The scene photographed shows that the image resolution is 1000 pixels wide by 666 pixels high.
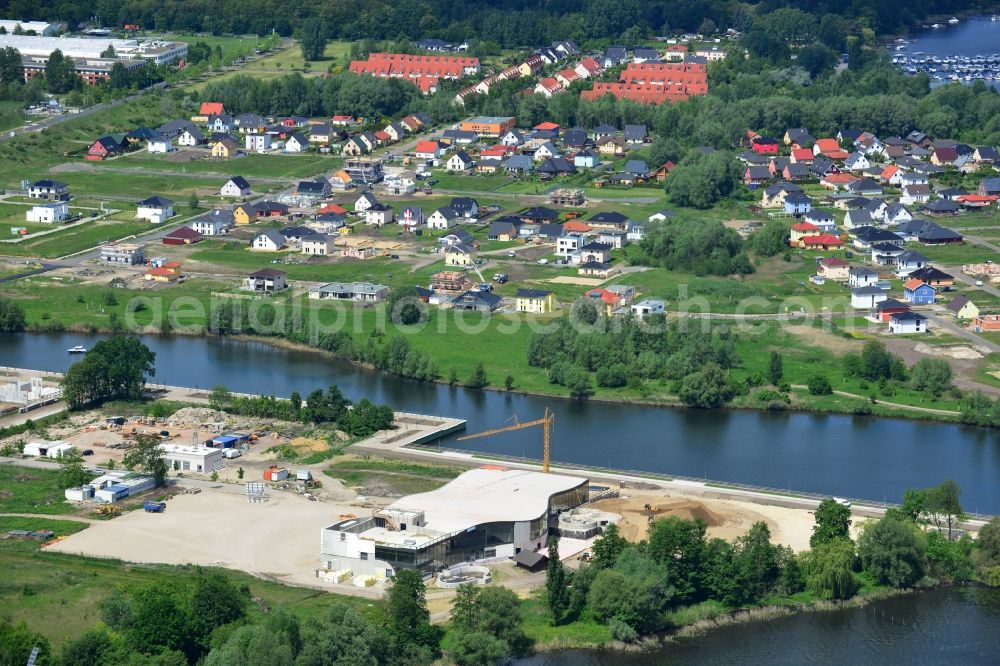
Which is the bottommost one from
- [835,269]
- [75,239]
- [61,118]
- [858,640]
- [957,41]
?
[858,640]

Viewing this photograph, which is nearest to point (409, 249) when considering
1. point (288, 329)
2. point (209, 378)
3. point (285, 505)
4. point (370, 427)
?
point (288, 329)

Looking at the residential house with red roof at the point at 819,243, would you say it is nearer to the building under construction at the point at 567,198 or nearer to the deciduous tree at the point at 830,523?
the building under construction at the point at 567,198

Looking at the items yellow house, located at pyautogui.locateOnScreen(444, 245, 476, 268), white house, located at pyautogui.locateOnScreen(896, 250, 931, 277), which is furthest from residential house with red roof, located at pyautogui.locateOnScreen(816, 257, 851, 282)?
yellow house, located at pyautogui.locateOnScreen(444, 245, 476, 268)

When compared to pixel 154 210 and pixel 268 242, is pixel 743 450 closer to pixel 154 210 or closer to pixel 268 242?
pixel 268 242

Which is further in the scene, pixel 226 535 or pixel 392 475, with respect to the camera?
pixel 392 475

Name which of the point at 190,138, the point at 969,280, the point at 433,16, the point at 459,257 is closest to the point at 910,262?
the point at 969,280

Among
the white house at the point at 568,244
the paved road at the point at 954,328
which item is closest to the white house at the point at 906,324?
the paved road at the point at 954,328
